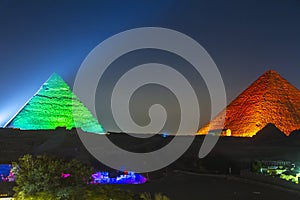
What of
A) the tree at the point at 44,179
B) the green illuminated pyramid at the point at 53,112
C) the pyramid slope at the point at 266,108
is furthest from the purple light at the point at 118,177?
the pyramid slope at the point at 266,108

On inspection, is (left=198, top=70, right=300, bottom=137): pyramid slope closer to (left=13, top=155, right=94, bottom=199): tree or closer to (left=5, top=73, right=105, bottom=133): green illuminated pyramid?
(left=5, top=73, right=105, bottom=133): green illuminated pyramid

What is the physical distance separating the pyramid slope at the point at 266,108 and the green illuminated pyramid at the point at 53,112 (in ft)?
45.7

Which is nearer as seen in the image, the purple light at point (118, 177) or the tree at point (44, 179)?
the tree at point (44, 179)

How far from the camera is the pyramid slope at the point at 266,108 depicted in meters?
44.1

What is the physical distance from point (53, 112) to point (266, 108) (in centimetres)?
2017

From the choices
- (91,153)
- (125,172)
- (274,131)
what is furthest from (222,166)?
(274,131)

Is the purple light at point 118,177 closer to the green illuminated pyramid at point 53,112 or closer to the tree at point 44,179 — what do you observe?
the tree at point 44,179

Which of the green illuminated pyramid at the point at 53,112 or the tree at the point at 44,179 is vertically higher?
the green illuminated pyramid at the point at 53,112

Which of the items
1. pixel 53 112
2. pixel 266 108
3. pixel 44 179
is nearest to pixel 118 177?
pixel 44 179

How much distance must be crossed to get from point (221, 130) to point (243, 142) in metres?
9.42

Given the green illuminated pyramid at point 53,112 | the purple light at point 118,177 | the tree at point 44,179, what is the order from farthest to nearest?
the green illuminated pyramid at point 53,112, the purple light at point 118,177, the tree at point 44,179

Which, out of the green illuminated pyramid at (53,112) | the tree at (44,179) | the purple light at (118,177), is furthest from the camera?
the green illuminated pyramid at (53,112)

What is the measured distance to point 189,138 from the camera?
142 ft

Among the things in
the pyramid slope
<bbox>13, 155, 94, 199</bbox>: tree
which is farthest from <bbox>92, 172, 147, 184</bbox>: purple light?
the pyramid slope
